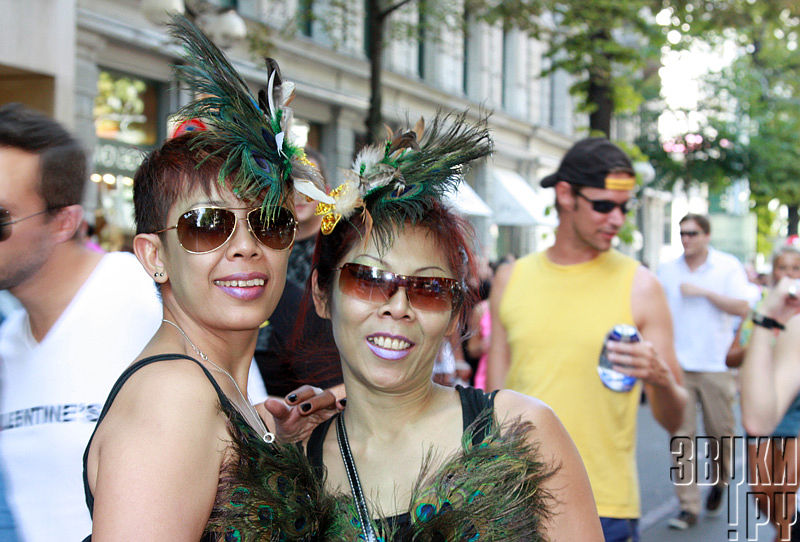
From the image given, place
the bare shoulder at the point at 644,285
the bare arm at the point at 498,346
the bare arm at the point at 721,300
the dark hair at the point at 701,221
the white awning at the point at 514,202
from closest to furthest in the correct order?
1. the bare shoulder at the point at 644,285
2. the bare arm at the point at 498,346
3. the bare arm at the point at 721,300
4. the dark hair at the point at 701,221
5. the white awning at the point at 514,202

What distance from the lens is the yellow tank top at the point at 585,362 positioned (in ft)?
11.7

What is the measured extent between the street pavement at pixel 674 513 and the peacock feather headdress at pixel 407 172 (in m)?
3.68

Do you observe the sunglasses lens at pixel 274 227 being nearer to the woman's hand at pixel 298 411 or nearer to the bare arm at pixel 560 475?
the woman's hand at pixel 298 411

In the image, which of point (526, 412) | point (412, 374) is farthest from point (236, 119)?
point (526, 412)

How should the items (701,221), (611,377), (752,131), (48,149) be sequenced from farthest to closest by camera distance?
(752,131), (701,221), (611,377), (48,149)

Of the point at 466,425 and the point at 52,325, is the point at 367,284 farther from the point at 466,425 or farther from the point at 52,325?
the point at 52,325

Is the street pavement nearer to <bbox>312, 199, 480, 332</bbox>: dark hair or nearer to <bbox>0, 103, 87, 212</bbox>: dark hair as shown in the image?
<bbox>312, 199, 480, 332</bbox>: dark hair

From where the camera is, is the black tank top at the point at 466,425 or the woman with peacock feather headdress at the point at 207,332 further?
the black tank top at the point at 466,425

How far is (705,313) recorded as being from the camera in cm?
741

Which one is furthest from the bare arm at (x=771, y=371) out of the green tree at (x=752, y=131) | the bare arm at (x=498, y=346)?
the green tree at (x=752, y=131)

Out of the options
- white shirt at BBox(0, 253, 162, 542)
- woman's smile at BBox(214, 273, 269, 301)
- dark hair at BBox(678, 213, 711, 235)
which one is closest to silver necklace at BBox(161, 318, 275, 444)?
woman's smile at BBox(214, 273, 269, 301)

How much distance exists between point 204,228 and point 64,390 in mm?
851

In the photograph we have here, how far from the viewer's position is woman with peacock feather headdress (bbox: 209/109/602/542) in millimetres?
1829

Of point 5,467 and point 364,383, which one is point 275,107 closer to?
point 364,383
